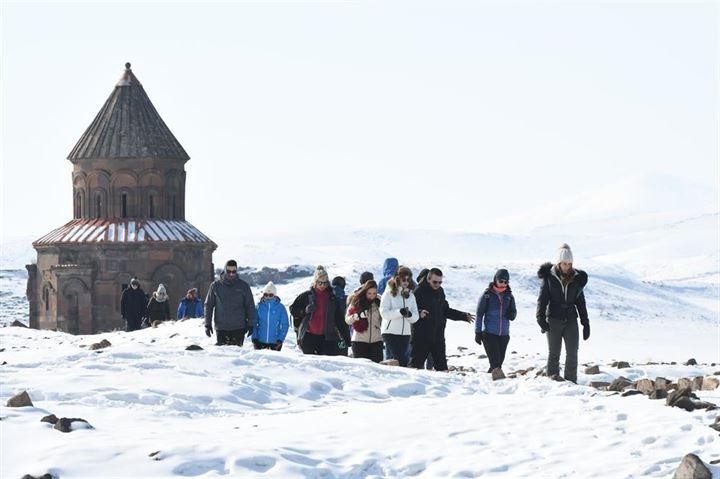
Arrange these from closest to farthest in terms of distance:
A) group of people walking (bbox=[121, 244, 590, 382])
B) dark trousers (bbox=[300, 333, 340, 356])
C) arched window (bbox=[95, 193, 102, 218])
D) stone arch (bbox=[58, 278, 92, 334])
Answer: group of people walking (bbox=[121, 244, 590, 382]), dark trousers (bbox=[300, 333, 340, 356]), stone arch (bbox=[58, 278, 92, 334]), arched window (bbox=[95, 193, 102, 218])

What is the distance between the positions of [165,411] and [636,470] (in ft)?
16.0

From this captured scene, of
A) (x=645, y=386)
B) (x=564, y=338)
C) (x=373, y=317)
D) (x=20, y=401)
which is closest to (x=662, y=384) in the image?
(x=645, y=386)

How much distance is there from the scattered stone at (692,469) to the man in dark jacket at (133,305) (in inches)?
849

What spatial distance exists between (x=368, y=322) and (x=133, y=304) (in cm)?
1393

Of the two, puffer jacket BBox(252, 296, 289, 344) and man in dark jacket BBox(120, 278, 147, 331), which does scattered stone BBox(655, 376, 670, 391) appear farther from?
man in dark jacket BBox(120, 278, 147, 331)

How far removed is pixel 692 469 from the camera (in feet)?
36.5

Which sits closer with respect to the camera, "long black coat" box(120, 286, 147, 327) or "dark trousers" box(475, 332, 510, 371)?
"dark trousers" box(475, 332, 510, 371)

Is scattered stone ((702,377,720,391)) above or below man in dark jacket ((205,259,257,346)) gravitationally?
below

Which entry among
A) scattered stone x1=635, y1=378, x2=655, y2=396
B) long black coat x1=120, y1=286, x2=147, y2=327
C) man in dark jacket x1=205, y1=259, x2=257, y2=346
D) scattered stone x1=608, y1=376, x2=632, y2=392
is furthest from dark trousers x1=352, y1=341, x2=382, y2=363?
long black coat x1=120, y1=286, x2=147, y2=327

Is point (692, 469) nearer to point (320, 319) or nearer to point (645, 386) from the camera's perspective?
point (645, 386)

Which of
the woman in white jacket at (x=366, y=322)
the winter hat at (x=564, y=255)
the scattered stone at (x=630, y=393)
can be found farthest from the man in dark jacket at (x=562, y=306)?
the woman in white jacket at (x=366, y=322)

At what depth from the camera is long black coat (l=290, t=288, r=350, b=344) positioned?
19.2m

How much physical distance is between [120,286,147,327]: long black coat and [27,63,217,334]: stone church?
36.5 feet

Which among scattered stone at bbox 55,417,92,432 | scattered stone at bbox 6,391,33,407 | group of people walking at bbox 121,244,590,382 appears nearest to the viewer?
scattered stone at bbox 55,417,92,432
